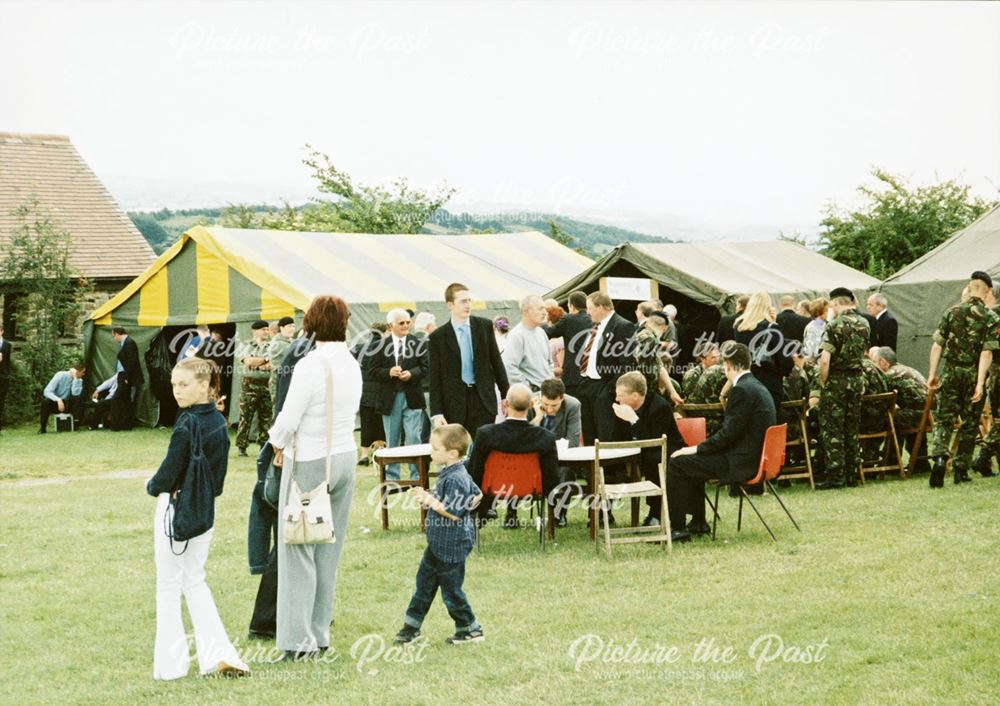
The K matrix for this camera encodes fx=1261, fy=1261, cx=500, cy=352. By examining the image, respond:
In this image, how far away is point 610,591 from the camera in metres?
7.59

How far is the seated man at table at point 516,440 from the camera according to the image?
8609mm

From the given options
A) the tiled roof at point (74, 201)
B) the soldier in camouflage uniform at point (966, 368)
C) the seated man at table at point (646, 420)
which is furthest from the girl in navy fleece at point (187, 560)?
the tiled roof at point (74, 201)

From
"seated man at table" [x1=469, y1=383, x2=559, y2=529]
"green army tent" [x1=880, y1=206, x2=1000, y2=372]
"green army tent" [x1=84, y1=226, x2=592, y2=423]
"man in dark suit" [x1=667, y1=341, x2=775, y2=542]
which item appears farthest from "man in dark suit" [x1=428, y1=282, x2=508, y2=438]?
"green army tent" [x1=880, y1=206, x2=1000, y2=372]

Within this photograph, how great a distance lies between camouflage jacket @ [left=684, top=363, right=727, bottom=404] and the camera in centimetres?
1154

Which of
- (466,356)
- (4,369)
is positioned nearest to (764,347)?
(466,356)

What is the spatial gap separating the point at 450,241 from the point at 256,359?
32.3 feet

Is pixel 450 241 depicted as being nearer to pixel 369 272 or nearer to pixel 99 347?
pixel 369 272

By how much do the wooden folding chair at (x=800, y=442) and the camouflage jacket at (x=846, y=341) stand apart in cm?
51

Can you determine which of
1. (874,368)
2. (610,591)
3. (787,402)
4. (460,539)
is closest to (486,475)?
(610,591)

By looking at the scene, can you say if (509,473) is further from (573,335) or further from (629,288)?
(629,288)

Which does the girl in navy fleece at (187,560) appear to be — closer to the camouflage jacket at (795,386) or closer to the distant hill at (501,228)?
the camouflage jacket at (795,386)

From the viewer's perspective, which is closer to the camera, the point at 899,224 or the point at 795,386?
the point at 795,386

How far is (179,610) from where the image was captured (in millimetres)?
5930

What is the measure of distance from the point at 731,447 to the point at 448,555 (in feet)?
10.7
